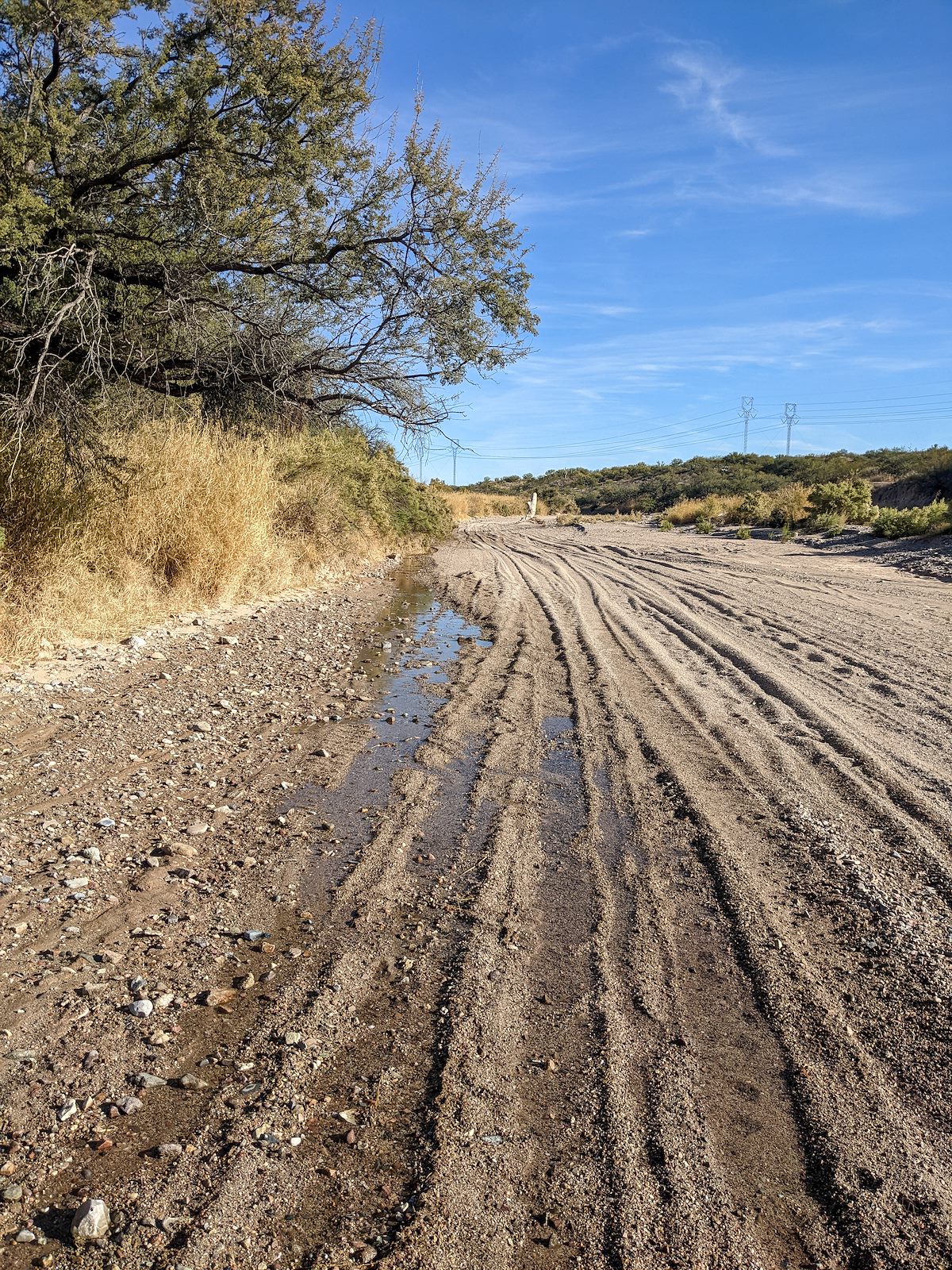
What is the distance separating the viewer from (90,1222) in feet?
7.21

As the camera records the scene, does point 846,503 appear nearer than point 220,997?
No

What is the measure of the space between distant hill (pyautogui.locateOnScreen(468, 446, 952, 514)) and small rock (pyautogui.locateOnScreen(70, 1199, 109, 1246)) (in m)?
29.9

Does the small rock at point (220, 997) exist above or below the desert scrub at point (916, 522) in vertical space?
below

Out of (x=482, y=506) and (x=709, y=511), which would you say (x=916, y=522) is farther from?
(x=482, y=506)

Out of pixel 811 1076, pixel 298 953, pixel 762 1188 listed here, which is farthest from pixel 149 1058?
pixel 811 1076

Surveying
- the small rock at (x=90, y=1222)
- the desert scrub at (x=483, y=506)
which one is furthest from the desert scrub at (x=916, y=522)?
the desert scrub at (x=483, y=506)

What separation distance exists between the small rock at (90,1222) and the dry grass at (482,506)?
45356 mm

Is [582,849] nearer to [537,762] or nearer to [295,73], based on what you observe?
[537,762]

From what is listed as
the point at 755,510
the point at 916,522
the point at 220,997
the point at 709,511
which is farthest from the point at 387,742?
the point at 709,511

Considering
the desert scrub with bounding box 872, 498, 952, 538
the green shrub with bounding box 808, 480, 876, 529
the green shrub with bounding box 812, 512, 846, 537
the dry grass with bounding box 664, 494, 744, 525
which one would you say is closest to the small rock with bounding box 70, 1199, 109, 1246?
the desert scrub with bounding box 872, 498, 952, 538

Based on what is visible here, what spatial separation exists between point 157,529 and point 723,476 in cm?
5197

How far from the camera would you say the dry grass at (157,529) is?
8625 mm

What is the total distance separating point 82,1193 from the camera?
7.65 ft

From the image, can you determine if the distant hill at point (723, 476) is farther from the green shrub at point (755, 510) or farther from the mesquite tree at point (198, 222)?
the mesquite tree at point (198, 222)
